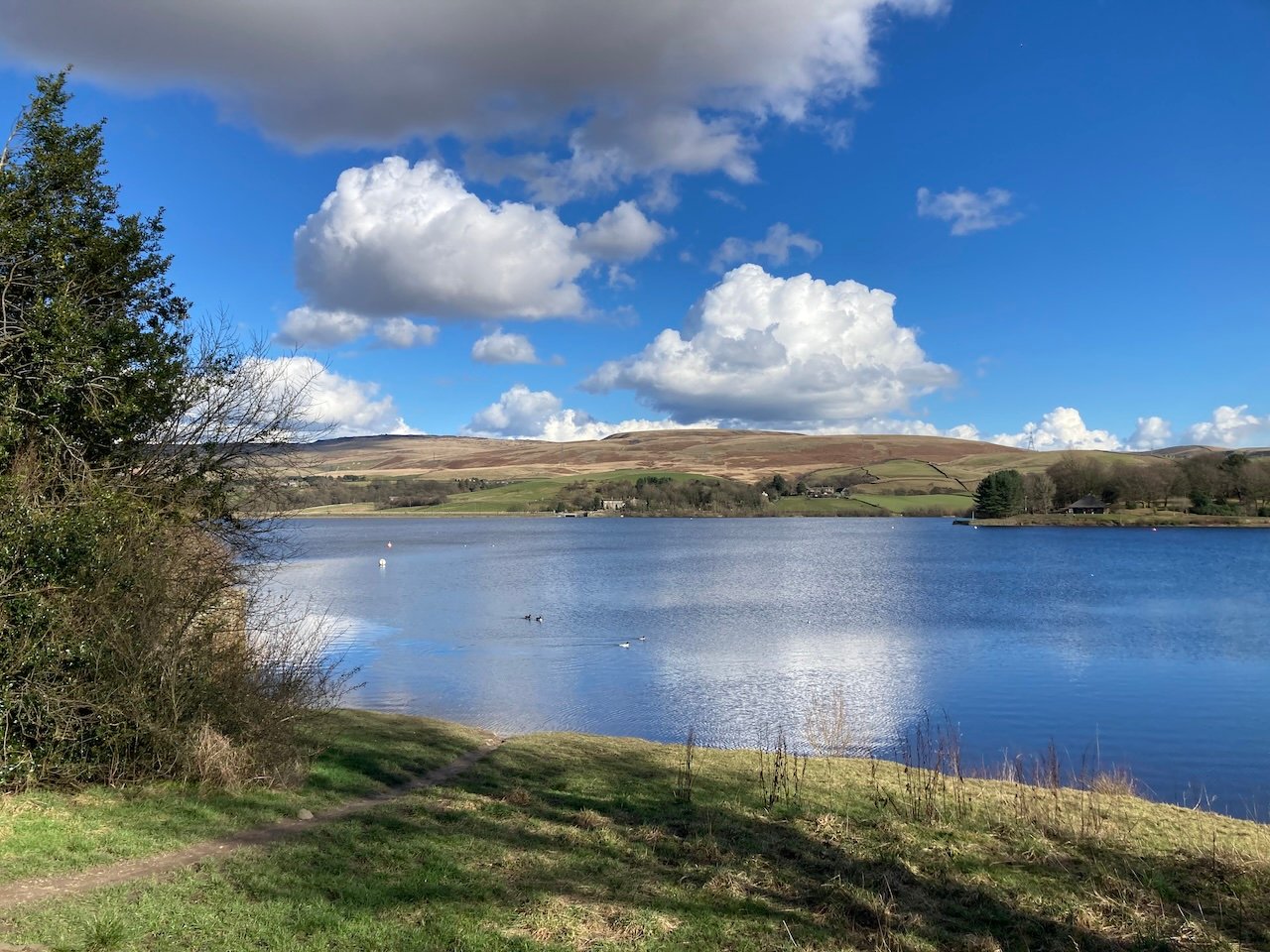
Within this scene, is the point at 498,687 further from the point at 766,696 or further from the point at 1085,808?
the point at 1085,808

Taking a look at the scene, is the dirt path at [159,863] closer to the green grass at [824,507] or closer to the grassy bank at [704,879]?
the grassy bank at [704,879]

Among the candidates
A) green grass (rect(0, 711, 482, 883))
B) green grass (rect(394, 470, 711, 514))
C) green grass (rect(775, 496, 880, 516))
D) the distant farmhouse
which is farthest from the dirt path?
green grass (rect(775, 496, 880, 516))

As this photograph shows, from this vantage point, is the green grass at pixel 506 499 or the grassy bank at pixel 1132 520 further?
the green grass at pixel 506 499

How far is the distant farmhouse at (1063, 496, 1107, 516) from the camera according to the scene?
132125 mm

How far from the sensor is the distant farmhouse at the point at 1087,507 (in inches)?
5202

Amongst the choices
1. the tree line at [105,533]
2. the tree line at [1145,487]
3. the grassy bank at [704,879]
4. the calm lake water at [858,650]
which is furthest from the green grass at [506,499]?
the grassy bank at [704,879]

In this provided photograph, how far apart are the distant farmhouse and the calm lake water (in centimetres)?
5507

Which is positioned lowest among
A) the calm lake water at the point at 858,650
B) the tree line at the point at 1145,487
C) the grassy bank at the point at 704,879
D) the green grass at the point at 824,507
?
the calm lake water at the point at 858,650

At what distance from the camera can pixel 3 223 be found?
1300 centimetres

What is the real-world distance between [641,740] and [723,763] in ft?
11.3

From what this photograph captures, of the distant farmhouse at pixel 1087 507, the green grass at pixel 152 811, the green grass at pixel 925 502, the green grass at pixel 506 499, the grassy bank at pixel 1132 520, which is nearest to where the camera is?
the green grass at pixel 152 811

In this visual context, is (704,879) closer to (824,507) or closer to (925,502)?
(925,502)

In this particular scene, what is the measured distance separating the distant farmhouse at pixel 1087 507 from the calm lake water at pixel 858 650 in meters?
55.1

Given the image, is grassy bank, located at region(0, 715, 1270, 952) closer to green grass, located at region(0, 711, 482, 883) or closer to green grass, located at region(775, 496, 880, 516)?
green grass, located at region(0, 711, 482, 883)
